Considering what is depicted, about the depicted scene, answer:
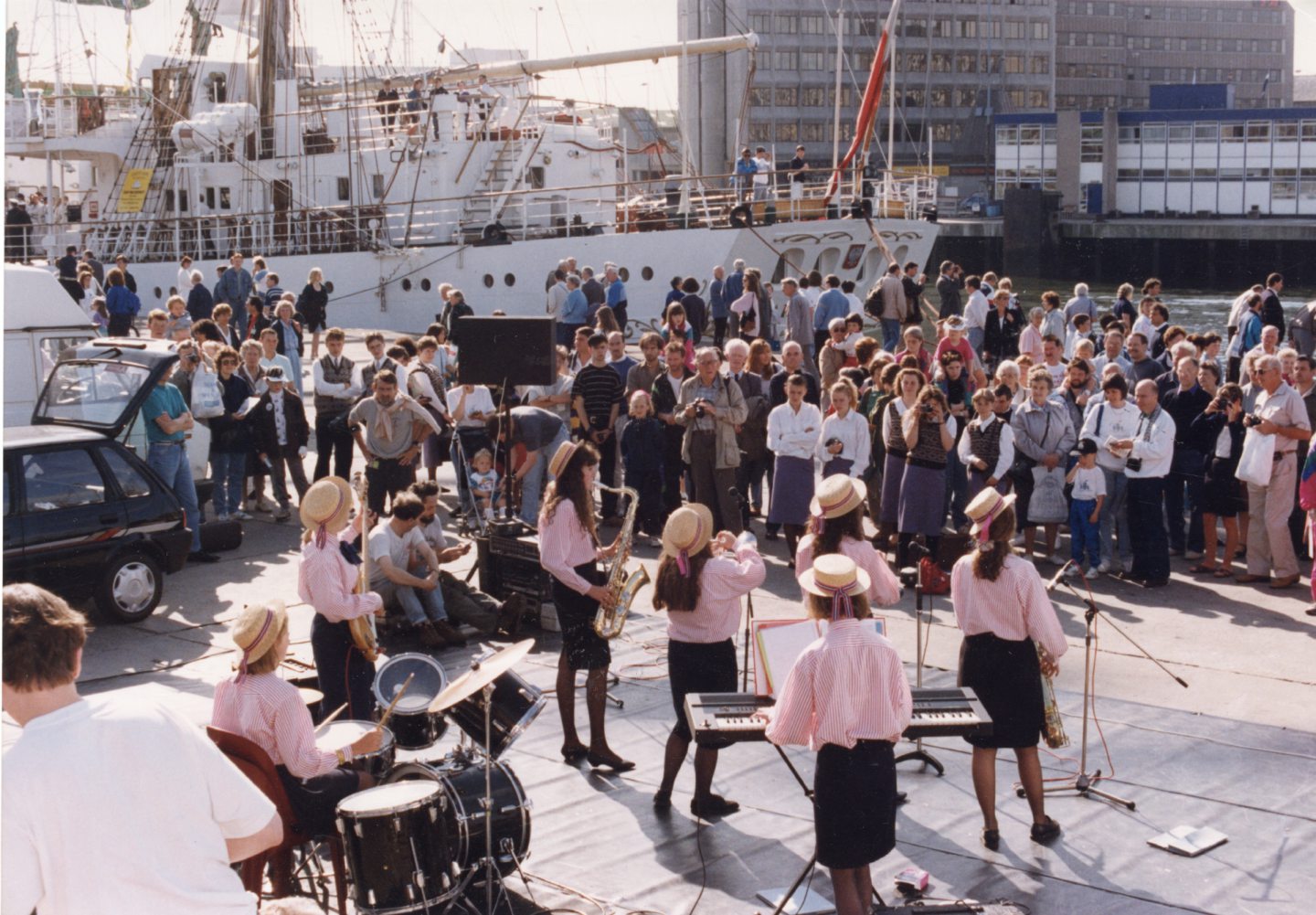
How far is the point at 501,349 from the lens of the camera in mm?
11172

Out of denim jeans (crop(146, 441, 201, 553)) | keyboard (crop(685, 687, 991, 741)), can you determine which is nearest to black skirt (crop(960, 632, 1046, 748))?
keyboard (crop(685, 687, 991, 741))

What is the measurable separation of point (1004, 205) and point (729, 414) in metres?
50.6

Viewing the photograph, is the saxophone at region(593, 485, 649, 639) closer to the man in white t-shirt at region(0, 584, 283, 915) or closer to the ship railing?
the man in white t-shirt at region(0, 584, 283, 915)

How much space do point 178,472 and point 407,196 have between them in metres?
18.5

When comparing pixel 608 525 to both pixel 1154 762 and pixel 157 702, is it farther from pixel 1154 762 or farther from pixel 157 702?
pixel 157 702

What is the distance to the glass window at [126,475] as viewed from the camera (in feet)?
32.2

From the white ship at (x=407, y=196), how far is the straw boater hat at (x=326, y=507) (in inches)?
756

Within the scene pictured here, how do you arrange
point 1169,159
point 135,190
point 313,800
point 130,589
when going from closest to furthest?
point 313,800, point 130,589, point 135,190, point 1169,159

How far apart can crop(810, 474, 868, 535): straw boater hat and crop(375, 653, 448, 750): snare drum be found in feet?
5.96

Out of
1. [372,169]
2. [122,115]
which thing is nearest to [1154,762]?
[372,169]

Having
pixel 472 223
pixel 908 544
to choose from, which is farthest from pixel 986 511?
pixel 472 223

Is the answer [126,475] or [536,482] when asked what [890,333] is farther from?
[126,475]

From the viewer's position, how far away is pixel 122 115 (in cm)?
3238

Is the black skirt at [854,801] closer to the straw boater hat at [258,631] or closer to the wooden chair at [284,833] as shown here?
the wooden chair at [284,833]
